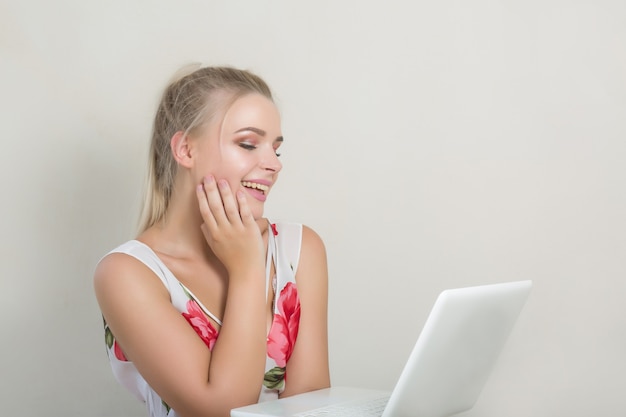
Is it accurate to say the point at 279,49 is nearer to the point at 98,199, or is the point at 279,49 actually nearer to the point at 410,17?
the point at 410,17

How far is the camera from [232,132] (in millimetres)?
1846

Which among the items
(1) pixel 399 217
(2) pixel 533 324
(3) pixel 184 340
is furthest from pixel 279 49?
(3) pixel 184 340

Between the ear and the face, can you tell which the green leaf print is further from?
the ear

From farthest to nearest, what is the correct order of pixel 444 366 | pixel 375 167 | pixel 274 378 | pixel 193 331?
pixel 375 167 < pixel 274 378 < pixel 193 331 < pixel 444 366

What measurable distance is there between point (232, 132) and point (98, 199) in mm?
952

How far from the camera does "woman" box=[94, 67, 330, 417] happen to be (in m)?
1.63

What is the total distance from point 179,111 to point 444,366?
3.03ft

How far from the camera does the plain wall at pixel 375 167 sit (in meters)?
2.51

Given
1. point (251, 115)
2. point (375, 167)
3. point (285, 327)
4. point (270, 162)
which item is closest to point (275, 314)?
point (285, 327)

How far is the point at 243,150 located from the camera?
6.04 feet

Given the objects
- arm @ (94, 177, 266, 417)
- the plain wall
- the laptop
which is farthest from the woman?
the plain wall

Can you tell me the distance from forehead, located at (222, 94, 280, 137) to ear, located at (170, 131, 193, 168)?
104mm

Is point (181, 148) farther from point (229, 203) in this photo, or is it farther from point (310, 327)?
point (310, 327)

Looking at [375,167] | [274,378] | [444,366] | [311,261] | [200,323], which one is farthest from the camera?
[375,167]
